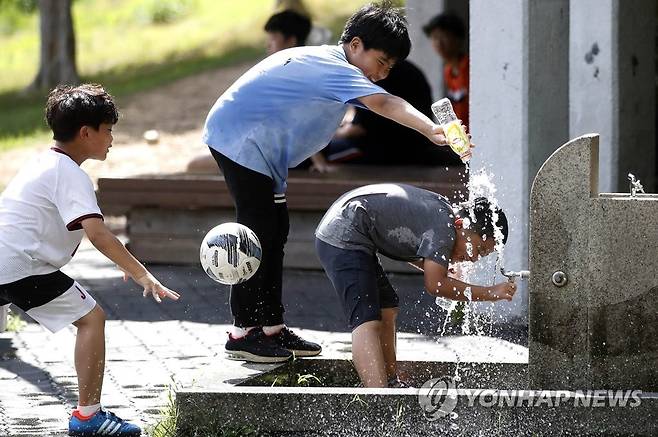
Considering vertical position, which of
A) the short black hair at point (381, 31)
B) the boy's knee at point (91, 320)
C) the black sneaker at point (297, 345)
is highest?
the short black hair at point (381, 31)

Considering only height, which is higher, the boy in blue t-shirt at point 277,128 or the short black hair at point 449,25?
the short black hair at point 449,25

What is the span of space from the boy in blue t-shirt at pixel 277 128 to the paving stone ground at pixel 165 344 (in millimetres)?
255

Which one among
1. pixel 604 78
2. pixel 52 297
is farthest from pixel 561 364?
pixel 604 78

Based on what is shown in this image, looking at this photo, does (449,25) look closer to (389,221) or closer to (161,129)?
(389,221)

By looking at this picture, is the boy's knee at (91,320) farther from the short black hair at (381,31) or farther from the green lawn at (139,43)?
the green lawn at (139,43)

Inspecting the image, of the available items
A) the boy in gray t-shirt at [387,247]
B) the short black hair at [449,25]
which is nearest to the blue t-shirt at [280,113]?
the boy in gray t-shirt at [387,247]

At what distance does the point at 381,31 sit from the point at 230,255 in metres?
1.19

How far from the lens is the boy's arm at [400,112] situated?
541cm

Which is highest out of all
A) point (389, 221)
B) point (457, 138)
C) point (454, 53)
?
point (454, 53)

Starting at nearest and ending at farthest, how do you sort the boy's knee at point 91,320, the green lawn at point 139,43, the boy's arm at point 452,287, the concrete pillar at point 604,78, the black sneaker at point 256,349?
the boy's arm at point 452,287
the boy's knee at point 91,320
the black sneaker at point 256,349
the concrete pillar at point 604,78
the green lawn at point 139,43

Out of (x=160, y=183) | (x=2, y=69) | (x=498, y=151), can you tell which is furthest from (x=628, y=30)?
(x=2, y=69)

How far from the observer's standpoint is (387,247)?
5.67 metres

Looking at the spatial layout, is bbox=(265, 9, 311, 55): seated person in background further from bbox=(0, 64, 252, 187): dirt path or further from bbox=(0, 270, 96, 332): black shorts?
bbox=(0, 64, 252, 187): dirt path

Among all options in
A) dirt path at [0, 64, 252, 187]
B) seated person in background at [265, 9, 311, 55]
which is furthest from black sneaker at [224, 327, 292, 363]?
dirt path at [0, 64, 252, 187]
